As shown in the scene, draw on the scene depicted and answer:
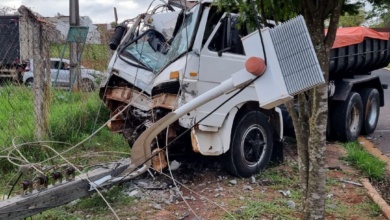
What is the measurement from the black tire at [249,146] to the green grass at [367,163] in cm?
134

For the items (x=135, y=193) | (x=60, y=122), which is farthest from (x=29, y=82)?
(x=135, y=193)

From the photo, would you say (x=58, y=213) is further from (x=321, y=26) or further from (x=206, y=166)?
(x=321, y=26)

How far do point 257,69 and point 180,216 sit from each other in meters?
2.56

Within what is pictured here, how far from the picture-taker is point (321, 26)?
3.38m

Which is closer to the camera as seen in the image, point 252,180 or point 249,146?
point 252,180

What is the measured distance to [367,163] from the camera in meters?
6.42

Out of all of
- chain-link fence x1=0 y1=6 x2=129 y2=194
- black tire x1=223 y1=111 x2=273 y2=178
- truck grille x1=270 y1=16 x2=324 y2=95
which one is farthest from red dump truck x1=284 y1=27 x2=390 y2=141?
truck grille x1=270 y1=16 x2=324 y2=95

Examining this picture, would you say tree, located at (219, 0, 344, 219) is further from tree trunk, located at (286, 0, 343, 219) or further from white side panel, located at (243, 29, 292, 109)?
white side panel, located at (243, 29, 292, 109)

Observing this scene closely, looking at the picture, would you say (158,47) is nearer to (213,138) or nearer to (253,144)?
(213,138)

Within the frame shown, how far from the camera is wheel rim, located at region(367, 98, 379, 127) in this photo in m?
9.00

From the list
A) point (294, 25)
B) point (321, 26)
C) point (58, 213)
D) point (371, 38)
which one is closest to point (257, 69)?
point (294, 25)

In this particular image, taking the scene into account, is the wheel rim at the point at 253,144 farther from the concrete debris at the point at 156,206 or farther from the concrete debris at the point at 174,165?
the concrete debris at the point at 156,206

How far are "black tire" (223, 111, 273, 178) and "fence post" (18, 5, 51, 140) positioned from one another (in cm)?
253

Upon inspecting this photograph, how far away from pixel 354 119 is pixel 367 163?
223 centimetres
